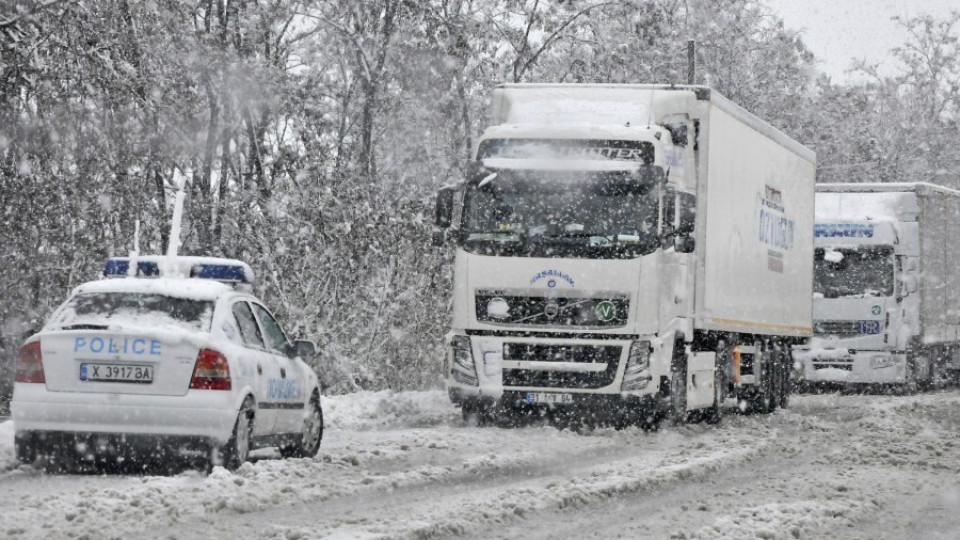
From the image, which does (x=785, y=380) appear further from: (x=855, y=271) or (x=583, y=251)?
(x=583, y=251)

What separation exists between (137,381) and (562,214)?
677 centimetres

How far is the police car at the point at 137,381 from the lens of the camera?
36.1ft

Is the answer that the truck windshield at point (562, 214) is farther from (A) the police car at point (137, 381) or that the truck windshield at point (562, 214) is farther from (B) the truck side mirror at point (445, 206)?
(A) the police car at point (137, 381)

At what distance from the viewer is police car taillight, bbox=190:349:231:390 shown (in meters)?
11.1

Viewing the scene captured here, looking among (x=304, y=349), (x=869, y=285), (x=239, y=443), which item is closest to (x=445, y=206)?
(x=304, y=349)

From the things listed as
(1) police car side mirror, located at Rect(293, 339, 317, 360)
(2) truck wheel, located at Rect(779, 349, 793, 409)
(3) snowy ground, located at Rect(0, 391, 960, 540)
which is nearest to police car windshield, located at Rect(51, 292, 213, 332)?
(3) snowy ground, located at Rect(0, 391, 960, 540)

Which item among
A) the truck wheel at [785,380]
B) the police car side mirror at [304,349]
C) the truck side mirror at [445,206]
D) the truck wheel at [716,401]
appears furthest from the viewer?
the truck wheel at [785,380]

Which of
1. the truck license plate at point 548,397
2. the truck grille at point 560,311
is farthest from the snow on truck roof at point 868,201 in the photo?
the truck license plate at point 548,397

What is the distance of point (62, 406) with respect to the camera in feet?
36.1

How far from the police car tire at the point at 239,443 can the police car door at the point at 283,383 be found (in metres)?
0.57

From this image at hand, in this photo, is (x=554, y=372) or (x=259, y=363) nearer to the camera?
(x=259, y=363)

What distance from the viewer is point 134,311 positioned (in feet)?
37.8

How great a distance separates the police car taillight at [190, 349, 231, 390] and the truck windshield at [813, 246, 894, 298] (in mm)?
18649

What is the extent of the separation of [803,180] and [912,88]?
45.4m
